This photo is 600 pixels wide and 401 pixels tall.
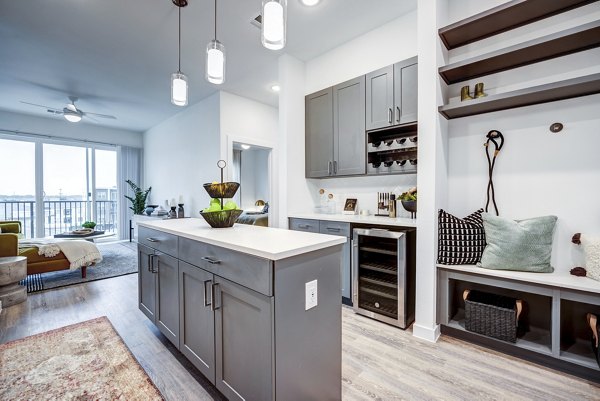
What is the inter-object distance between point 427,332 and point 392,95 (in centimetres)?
220

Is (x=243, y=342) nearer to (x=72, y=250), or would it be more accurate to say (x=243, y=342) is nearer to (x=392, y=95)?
(x=392, y=95)

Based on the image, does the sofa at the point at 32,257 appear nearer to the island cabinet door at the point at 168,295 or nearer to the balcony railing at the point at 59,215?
the island cabinet door at the point at 168,295

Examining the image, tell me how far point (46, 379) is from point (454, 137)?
11.0ft

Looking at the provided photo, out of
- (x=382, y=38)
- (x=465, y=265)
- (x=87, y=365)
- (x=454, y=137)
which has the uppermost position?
(x=382, y=38)

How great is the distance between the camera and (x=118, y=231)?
6969 millimetres

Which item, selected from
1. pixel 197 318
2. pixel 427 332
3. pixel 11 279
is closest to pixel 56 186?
pixel 11 279

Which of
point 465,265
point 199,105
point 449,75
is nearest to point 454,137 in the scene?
point 449,75

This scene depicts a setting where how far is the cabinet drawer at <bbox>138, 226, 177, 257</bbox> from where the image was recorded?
183 centimetres

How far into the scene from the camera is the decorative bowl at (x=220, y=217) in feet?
6.15

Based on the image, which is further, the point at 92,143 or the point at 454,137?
the point at 92,143

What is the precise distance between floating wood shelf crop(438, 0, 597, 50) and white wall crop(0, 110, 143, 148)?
297 inches

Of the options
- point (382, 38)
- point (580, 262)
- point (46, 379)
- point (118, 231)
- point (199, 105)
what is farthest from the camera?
point (118, 231)

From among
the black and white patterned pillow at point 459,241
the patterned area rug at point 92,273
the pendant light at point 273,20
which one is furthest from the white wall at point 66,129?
the black and white patterned pillow at point 459,241

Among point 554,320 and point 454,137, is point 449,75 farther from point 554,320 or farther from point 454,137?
point 554,320
